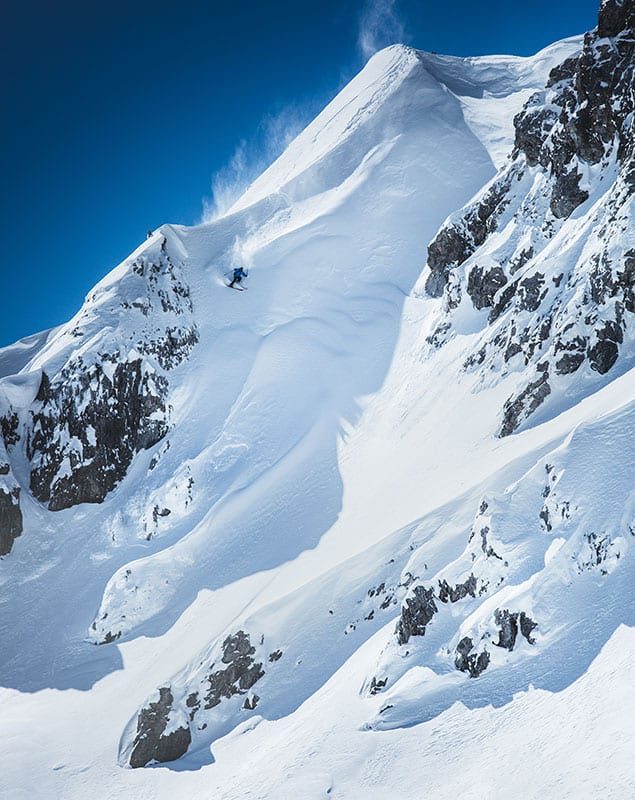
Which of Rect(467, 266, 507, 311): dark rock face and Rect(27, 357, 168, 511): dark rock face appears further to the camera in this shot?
Rect(27, 357, 168, 511): dark rock face

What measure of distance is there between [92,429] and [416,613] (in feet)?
Result: 113

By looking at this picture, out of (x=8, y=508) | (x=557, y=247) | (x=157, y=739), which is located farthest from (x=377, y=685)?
(x=8, y=508)

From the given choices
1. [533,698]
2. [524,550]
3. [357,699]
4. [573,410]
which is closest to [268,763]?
[357,699]

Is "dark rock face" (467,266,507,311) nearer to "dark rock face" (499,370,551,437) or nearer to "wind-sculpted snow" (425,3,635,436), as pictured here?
"wind-sculpted snow" (425,3,635,436)

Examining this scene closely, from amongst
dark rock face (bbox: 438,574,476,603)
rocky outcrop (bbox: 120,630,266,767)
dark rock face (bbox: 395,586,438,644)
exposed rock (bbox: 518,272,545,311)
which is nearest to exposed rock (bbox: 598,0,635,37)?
exposed rock (bbox: 518,272,545,311)

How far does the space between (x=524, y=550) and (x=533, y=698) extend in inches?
190

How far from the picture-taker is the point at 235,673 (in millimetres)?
26828

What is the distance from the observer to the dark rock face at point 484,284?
37.7 metres

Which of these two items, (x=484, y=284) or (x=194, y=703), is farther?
(x=484, y=284)

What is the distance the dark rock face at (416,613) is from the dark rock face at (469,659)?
190 cm

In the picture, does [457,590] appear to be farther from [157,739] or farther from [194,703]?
[157,739]

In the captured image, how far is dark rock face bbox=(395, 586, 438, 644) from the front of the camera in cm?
2041

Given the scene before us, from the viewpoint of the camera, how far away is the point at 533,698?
15.6 metres

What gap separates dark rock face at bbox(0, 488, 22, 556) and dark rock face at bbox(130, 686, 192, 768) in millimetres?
22335
